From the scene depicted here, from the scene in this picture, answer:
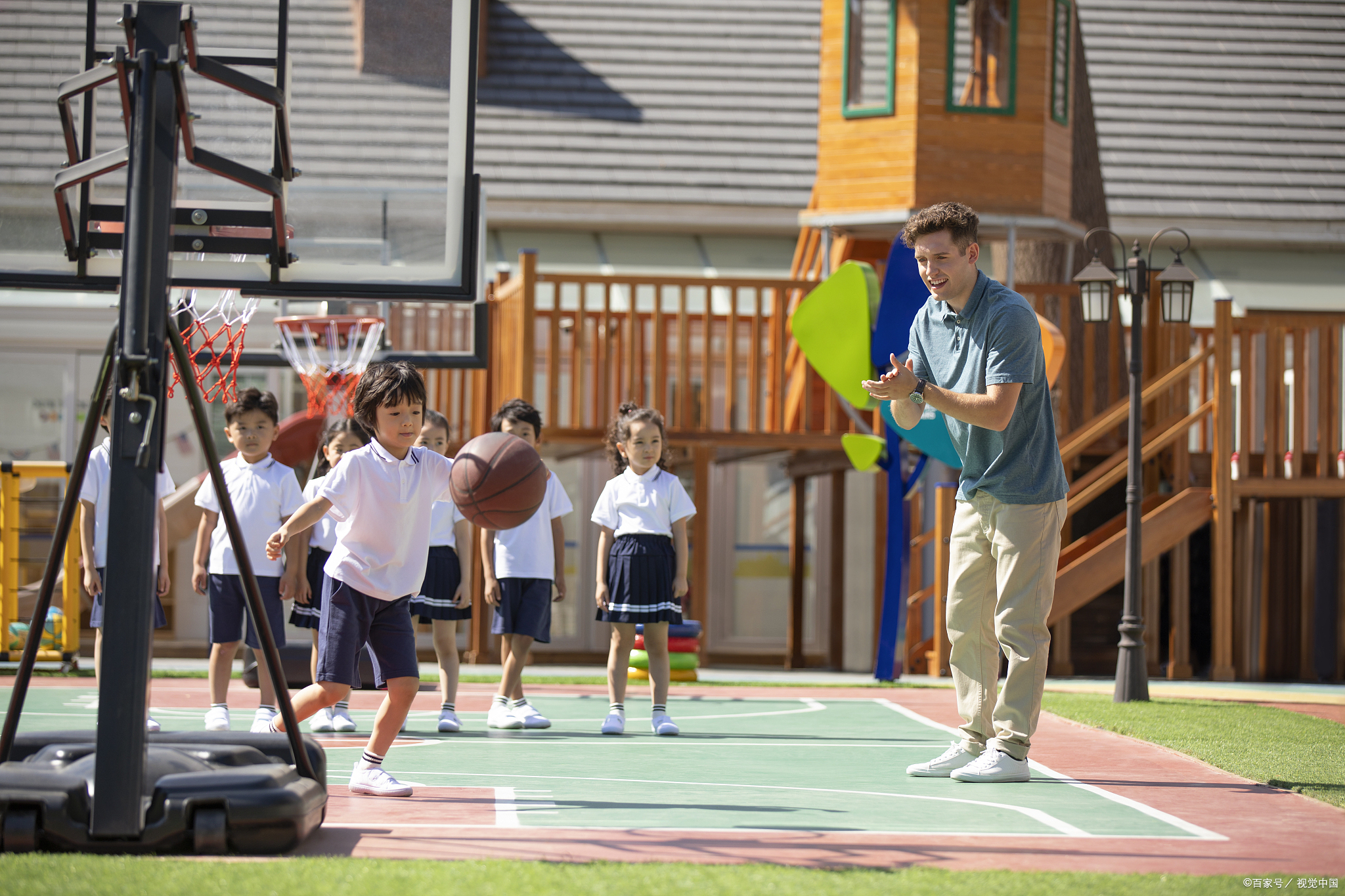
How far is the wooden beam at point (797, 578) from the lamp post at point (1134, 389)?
5207 millimetres

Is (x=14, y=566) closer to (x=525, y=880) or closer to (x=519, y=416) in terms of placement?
(x=519, y=416)

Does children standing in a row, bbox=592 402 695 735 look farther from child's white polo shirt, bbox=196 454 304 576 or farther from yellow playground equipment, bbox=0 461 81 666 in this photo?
yellow playground equipment, bbox=0 461 81 666

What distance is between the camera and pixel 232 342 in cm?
911

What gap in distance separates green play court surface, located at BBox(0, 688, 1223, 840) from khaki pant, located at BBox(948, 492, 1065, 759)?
287mm

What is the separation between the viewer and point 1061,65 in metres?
14.9

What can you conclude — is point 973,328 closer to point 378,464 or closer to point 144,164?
point 378,464

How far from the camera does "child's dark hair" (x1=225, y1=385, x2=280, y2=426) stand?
7.84 m

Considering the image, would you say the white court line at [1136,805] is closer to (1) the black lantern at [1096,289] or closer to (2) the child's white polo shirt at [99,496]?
(2) the child's white polo shirt at [99,496]

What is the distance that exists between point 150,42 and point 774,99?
1515cm

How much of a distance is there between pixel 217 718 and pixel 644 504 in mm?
2471

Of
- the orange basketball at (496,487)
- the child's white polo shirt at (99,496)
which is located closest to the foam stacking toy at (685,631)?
the child's white polo shirt at (99,496)

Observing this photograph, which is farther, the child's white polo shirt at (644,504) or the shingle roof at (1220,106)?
the shingle roof at (1220,106)

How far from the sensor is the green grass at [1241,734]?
20.0 feet

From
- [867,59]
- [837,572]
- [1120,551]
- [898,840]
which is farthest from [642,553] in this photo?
[867,59]
